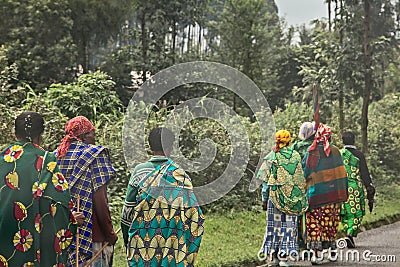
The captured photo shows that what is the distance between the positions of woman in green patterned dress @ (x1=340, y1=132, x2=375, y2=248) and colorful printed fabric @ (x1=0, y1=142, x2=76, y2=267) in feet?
20.9

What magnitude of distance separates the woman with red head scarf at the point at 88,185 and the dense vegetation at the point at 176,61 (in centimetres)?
498

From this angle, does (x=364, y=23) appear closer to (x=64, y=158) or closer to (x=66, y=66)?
(x=66, y=66)

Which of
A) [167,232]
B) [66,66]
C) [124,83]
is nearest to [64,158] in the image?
[167,232]

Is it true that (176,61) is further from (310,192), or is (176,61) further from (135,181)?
(135,181)

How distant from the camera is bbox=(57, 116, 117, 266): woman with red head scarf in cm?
579

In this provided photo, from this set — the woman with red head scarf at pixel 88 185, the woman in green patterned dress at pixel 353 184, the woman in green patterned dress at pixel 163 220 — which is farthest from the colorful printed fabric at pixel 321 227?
the woman with red head scarf at pixel 88 185

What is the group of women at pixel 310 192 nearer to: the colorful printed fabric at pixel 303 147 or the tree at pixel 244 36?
the colorful printed fabric at pixel 303 147

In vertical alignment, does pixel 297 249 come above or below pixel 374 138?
below

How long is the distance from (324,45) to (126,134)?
9664mm

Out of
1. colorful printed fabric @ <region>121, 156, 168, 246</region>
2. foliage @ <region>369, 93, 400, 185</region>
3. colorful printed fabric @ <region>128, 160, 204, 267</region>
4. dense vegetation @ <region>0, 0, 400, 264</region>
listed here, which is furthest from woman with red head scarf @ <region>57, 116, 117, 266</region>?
foliage @ <region>369, 93, 400, 185</region>

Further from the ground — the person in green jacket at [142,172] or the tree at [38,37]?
the tree at [38,37]

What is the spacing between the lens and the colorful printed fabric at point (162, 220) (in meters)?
5.80

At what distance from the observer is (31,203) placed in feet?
16.9

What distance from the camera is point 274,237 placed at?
9.01 meters
